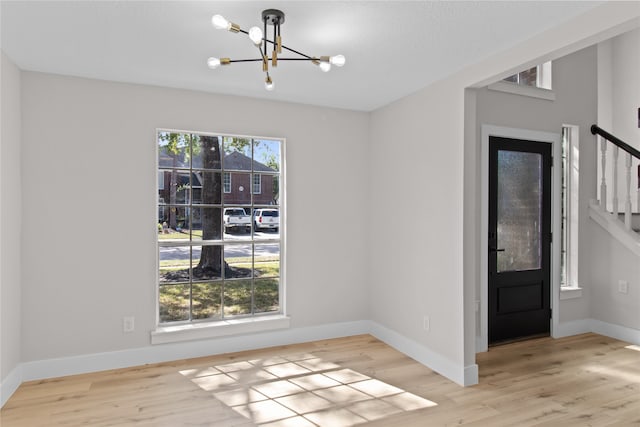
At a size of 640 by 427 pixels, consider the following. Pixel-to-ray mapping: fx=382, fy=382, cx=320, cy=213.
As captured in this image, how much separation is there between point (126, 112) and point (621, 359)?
5.24 metres

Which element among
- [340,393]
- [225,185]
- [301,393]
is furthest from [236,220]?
[340,393]

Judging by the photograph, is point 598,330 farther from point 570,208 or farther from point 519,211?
point 519,211

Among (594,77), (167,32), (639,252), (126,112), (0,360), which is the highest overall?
(594,77)

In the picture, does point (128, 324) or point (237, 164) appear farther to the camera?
Result: point (237, 164)

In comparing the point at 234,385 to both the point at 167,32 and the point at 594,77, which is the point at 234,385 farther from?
the point at 594,77

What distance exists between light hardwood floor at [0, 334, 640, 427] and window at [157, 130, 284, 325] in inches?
22.1

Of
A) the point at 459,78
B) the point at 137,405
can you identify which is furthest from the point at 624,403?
the point at 137,405

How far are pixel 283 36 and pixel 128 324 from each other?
285 centimetres

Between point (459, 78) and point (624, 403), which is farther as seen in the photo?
point (459, 78)

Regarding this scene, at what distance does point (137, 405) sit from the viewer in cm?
282

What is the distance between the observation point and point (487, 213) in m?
3.94

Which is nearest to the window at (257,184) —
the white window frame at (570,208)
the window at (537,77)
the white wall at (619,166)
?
the window at (537,77)

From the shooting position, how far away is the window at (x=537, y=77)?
4.35m

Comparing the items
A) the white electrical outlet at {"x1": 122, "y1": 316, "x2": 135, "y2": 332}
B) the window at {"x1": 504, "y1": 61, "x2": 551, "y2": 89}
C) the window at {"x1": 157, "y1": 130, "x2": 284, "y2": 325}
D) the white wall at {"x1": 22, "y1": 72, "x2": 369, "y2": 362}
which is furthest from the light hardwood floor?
the window at {"x1": 504, "y1": 61, "x2": 551, "y2": 89}
